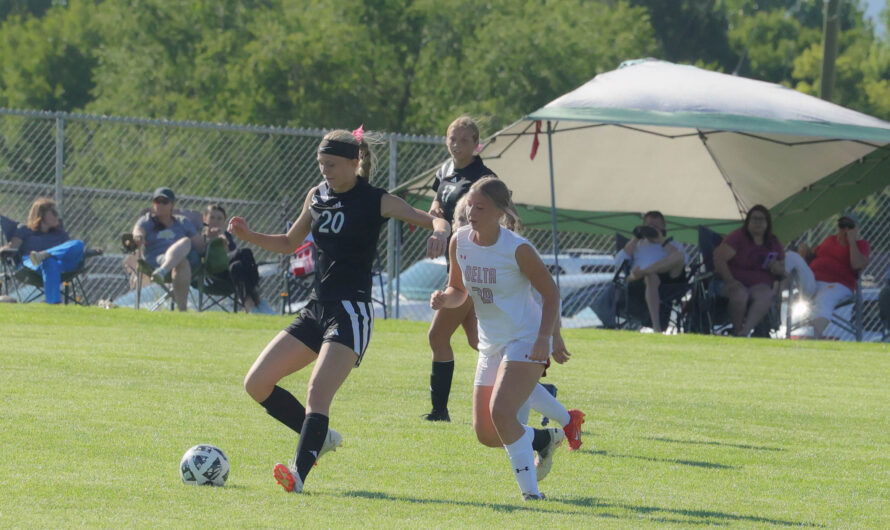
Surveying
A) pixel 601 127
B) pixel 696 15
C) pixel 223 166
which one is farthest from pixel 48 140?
pixel 696 15

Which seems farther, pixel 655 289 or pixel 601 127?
pixel 601 127

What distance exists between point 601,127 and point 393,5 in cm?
2737

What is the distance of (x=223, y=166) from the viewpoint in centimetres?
2000

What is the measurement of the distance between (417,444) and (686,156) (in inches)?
441

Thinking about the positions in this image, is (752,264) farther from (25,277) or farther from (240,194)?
(25,277)

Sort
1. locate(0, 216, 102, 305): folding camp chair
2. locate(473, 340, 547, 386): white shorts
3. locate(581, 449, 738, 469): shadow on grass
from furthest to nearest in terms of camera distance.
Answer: locate(0, 216, 102, 305): folding camp chair, locate(581, 449, 738, 469): shadow on grass, locate(473, 340, 547, 386): white shorts

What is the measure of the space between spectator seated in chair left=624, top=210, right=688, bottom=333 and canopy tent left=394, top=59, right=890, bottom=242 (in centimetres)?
121

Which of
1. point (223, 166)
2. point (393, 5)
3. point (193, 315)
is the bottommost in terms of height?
point (193, 315)

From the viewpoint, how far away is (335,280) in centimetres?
672

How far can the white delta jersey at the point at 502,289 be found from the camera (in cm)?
635

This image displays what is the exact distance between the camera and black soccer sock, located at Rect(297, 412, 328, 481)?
618 cm

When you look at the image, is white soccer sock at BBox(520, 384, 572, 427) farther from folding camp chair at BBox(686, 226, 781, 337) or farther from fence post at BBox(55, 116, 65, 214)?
fence post at BBox(55, 116, 65, 214)

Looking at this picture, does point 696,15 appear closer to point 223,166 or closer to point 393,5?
point 393,5

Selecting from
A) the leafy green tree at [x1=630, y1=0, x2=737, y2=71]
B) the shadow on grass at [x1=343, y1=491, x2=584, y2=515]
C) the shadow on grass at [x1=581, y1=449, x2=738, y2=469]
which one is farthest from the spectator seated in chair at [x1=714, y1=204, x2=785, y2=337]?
the leafy green tree at [x1=630, y1=0, x2=737, y2=71]
